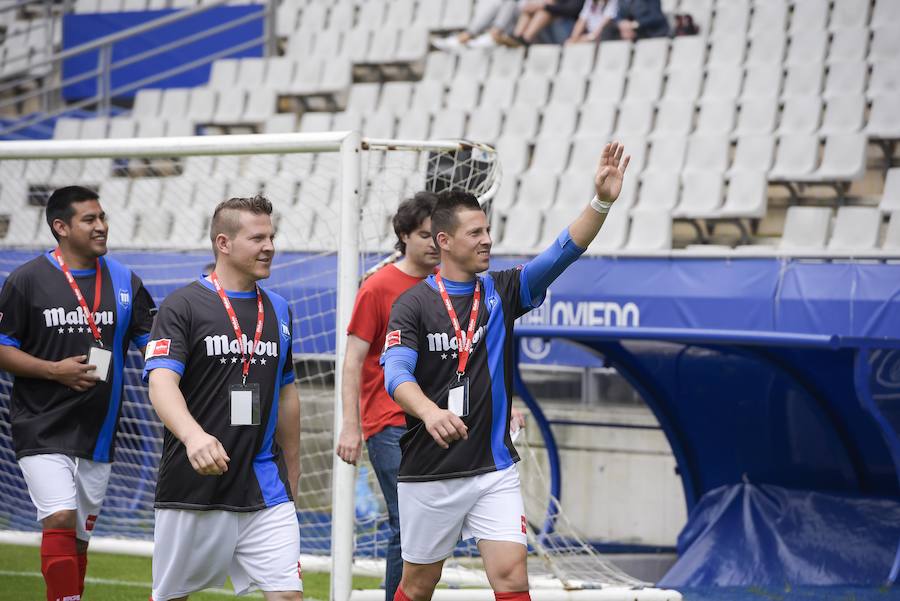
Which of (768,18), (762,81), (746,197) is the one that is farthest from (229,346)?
(768,18)

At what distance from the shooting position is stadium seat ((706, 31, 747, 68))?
1112 cm

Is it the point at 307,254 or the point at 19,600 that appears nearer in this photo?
the point at 19,600

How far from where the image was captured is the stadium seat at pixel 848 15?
35.4 feet

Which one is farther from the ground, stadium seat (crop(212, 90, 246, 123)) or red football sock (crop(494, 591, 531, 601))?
stadium seat (crop(212, 90, 246, 123))

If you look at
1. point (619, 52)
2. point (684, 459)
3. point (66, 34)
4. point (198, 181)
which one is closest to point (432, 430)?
point (684, 459)

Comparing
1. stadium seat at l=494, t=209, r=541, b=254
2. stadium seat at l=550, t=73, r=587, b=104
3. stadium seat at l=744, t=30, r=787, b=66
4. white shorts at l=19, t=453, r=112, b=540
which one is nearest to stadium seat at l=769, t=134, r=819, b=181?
stadium seat at l=744, t=30, r=787, b=66

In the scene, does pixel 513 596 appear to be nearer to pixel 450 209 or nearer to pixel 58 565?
pixel 450 209

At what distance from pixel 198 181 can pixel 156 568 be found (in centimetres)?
908

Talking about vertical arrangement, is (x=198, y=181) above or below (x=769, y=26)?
below

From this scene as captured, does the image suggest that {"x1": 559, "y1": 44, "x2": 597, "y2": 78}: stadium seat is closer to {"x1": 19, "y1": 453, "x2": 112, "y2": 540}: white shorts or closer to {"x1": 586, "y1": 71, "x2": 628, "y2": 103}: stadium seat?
{"x1": 586, "y1": 71, "x2": 628, "y2": 103}: stadium seat

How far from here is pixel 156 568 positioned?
163 inches

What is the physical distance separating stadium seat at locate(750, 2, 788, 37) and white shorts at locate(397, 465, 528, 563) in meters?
7.93

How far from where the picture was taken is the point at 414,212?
5.19 m

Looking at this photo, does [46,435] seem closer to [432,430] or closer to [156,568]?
[156,568]
